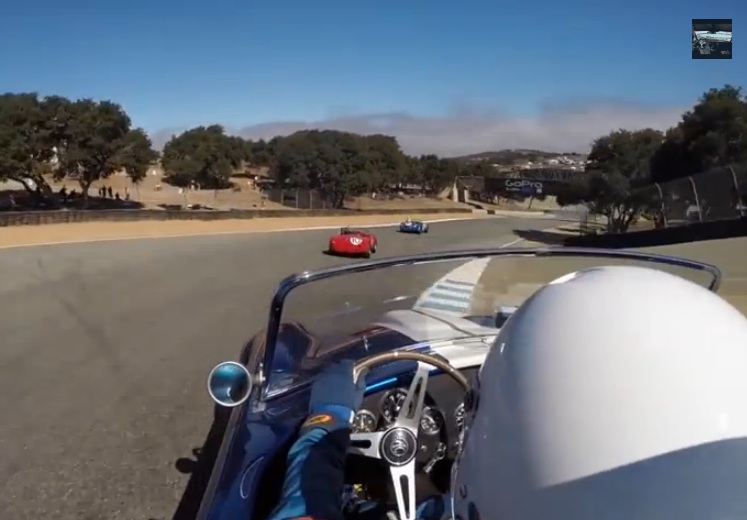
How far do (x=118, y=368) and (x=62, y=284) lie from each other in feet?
31.6

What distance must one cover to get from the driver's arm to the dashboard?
18 cm

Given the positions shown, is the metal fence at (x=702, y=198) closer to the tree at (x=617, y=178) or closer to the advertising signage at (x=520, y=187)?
the tree at (x=617, y=178)

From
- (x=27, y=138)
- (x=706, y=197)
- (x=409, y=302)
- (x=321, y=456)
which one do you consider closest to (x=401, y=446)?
(x=321, y=456)

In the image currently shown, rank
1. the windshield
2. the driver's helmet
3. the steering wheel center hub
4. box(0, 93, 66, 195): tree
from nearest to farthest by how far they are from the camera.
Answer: the driver's helmet → the steering wheel center hub → the windshield → box(0, 93, 66, 195): tree

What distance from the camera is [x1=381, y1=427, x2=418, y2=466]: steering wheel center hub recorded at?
7.64 ft

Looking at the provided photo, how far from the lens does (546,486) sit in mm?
1322

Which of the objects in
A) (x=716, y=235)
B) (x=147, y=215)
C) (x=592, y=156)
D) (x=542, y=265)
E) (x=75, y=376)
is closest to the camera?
(x=542, y=265)

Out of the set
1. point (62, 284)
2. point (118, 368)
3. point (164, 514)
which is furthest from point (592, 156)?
point (164, 514)

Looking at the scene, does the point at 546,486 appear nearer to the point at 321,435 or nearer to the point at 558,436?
the point at 558,436

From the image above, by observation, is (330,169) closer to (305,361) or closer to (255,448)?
(305,361)

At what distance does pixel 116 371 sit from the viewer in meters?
8.49

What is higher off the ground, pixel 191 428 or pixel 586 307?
pixel 586 307

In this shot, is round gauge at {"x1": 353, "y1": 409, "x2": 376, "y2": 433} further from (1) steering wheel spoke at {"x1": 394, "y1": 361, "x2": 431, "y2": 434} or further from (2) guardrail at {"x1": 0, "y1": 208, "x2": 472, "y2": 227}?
(2) guardrail at {"x1": 0, "y1": 208, "x2": 472, "y2": 227}

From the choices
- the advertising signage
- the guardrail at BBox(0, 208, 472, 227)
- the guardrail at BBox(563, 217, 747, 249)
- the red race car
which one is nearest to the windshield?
the guardrail at BBox(563, 217, 747, 249)
